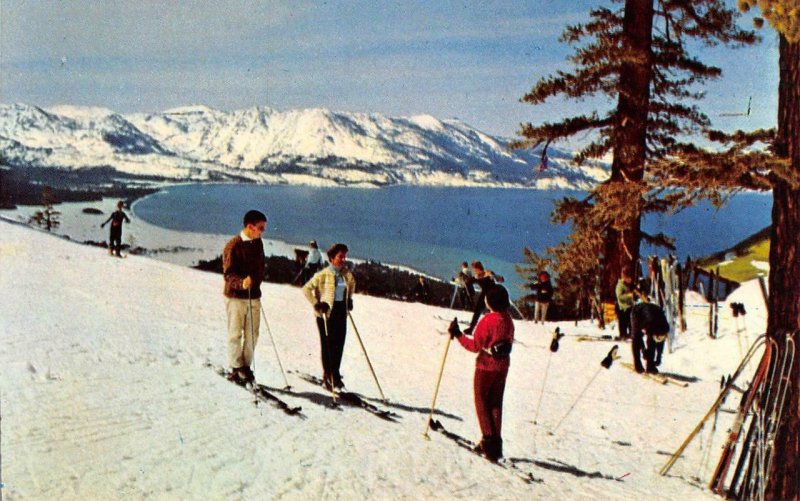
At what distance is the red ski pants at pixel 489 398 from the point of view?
4.65m

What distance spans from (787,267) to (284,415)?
165 inches

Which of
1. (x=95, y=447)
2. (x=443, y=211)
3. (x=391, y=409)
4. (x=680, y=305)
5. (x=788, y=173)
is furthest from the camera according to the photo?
(x=443, y=211)

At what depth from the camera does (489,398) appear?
4.68m

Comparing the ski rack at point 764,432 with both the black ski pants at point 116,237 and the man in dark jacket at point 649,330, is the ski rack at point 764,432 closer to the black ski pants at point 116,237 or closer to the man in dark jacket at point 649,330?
the man in dark jacket at point 649,330

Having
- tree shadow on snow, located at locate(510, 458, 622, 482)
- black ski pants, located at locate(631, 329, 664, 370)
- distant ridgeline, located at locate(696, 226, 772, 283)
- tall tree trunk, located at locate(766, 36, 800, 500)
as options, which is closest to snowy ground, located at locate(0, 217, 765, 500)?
tree shadow on snow, located at locate(510, 458, 622, 482)

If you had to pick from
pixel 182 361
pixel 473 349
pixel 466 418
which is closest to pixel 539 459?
pixel 466 418

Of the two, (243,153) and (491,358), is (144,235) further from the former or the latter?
(243,153)

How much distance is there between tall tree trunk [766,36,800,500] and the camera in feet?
14.9

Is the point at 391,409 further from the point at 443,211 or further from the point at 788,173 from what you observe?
the point at 443,211

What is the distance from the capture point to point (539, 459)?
5.06 meters

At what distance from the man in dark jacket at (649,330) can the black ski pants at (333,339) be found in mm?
4525

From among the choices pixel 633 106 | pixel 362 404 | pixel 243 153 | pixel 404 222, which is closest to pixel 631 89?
pixel 633 106

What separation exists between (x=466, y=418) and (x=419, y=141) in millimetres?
44255

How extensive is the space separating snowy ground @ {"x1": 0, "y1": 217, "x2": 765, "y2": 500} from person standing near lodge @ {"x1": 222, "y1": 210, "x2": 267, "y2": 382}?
1.02ft
